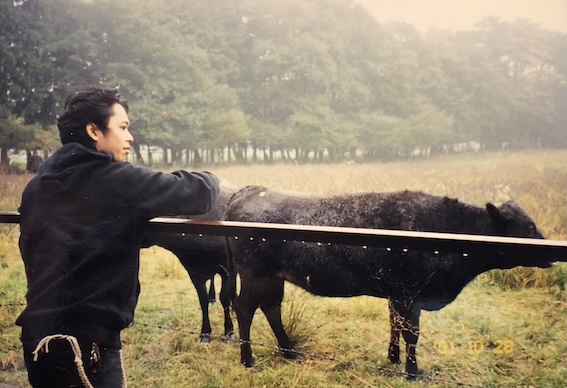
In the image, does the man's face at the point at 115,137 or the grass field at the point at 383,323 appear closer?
the man's face at the point at 115,137

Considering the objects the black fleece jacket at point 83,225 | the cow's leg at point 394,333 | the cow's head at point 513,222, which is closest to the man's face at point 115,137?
the black fleece jacket at point 83,225

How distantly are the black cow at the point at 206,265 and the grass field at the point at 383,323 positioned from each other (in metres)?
0.07

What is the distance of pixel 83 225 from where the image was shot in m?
1.42

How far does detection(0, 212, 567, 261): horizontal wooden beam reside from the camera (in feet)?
4.37

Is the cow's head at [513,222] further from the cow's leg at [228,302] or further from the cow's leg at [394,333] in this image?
the cow's leg at [228,302]

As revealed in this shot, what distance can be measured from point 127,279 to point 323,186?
1.47 meters

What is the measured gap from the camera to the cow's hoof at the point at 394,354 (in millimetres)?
1998

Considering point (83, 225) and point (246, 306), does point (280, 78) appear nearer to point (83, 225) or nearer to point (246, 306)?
point (246, 306)

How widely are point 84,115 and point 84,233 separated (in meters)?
0.40

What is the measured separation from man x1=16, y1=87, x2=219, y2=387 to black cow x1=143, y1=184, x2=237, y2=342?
2.58 feet

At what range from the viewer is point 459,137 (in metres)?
2.56

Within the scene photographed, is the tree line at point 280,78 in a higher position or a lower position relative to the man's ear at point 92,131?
higher

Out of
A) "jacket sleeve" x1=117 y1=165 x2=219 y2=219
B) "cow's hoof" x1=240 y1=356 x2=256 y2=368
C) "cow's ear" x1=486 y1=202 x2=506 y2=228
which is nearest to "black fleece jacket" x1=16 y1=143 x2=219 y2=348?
"jacket sleeve" x1=117 y1=165 x2=219 y2=219

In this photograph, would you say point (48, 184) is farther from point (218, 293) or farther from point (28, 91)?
point (28, 91)
